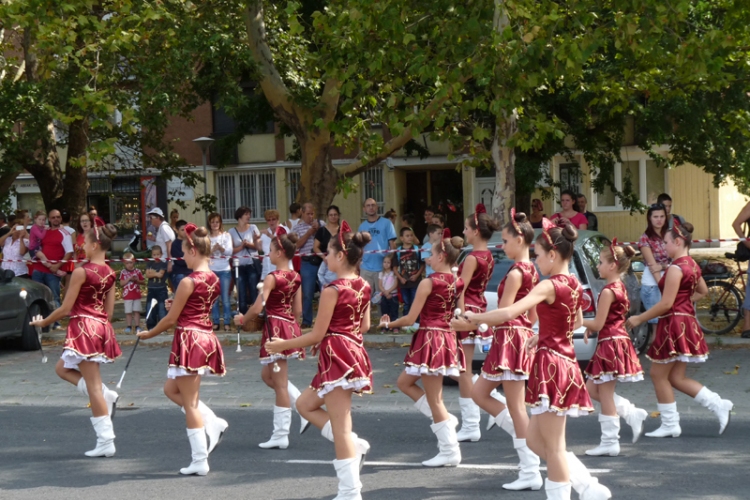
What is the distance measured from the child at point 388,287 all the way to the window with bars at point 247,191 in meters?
20.5

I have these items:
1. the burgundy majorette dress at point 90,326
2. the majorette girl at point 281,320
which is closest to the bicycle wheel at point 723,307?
the majorette girl at point 281,320

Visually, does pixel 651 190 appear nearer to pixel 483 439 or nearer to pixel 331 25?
pixel 331 25

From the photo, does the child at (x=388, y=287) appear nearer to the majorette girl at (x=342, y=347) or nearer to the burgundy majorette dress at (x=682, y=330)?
the burgundy majorette dress at (x=682, y=330)

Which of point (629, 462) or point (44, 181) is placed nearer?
point (629, 462)

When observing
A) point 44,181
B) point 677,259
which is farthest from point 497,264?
point 44,181

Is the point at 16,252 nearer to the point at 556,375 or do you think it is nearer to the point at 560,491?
the point at 556,375

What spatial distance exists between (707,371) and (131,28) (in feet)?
32.8

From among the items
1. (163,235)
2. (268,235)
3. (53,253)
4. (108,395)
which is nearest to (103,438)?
(108,395)

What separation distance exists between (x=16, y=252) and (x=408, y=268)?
21.4 feet

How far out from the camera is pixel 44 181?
21.9 m

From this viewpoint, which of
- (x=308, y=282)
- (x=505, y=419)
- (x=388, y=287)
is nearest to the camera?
(x=505, y=419)

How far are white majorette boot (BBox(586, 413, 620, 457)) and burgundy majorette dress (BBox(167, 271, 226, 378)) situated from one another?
2.96 m

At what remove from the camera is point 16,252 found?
15.6 metres

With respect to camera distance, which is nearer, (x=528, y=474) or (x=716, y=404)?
(x=528, y=474)
